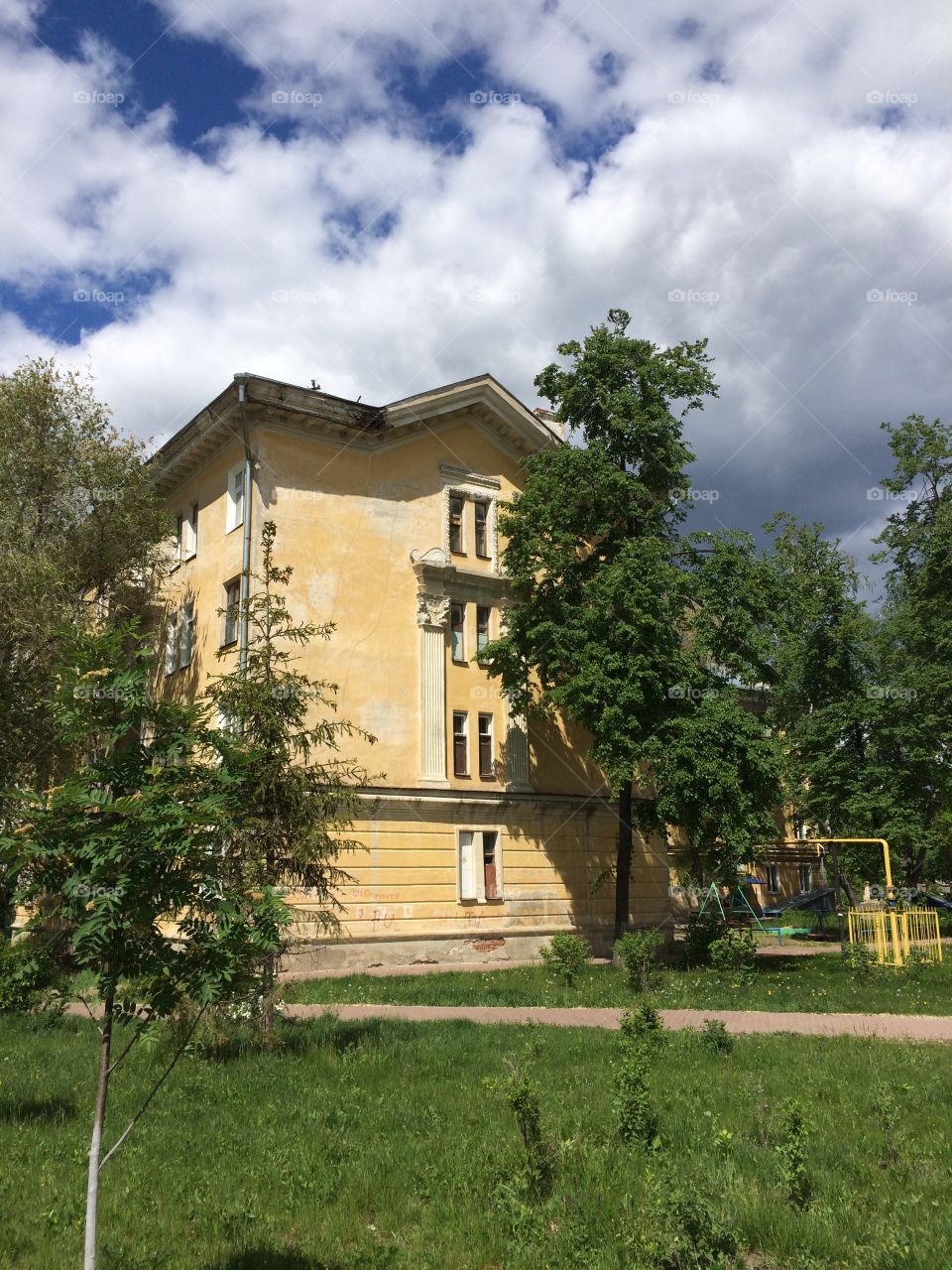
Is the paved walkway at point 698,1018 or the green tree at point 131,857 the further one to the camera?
the paved walkway at point 698,1018

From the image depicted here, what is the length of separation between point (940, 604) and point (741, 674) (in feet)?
35.2

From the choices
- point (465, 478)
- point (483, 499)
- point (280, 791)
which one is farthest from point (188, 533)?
point (280, 791)

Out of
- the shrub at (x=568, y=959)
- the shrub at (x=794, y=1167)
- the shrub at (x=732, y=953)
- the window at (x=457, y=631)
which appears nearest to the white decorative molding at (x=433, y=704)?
the window at (x=457, y=631)

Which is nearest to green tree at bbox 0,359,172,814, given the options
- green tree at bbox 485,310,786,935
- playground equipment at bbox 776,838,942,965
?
green tree at bbox 485,310,786,935

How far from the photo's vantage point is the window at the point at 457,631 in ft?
91.9

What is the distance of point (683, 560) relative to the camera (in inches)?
1046

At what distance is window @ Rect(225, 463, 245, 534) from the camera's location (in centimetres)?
2619

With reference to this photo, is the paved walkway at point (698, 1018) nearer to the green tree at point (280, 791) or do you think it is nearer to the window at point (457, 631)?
the green tree at point (280, 791)

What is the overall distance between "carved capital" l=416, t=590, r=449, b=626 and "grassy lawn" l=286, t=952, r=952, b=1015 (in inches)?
379

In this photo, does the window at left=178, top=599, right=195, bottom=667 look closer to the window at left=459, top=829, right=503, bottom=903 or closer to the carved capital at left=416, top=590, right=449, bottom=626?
the carved capital at left=416, top=590, right=449, bottom=626

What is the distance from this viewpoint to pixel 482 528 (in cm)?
2967

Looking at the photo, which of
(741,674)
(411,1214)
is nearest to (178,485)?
(741,674)

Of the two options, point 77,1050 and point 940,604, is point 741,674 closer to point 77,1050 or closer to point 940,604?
point 940,604

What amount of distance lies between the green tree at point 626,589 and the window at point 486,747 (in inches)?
42.1
